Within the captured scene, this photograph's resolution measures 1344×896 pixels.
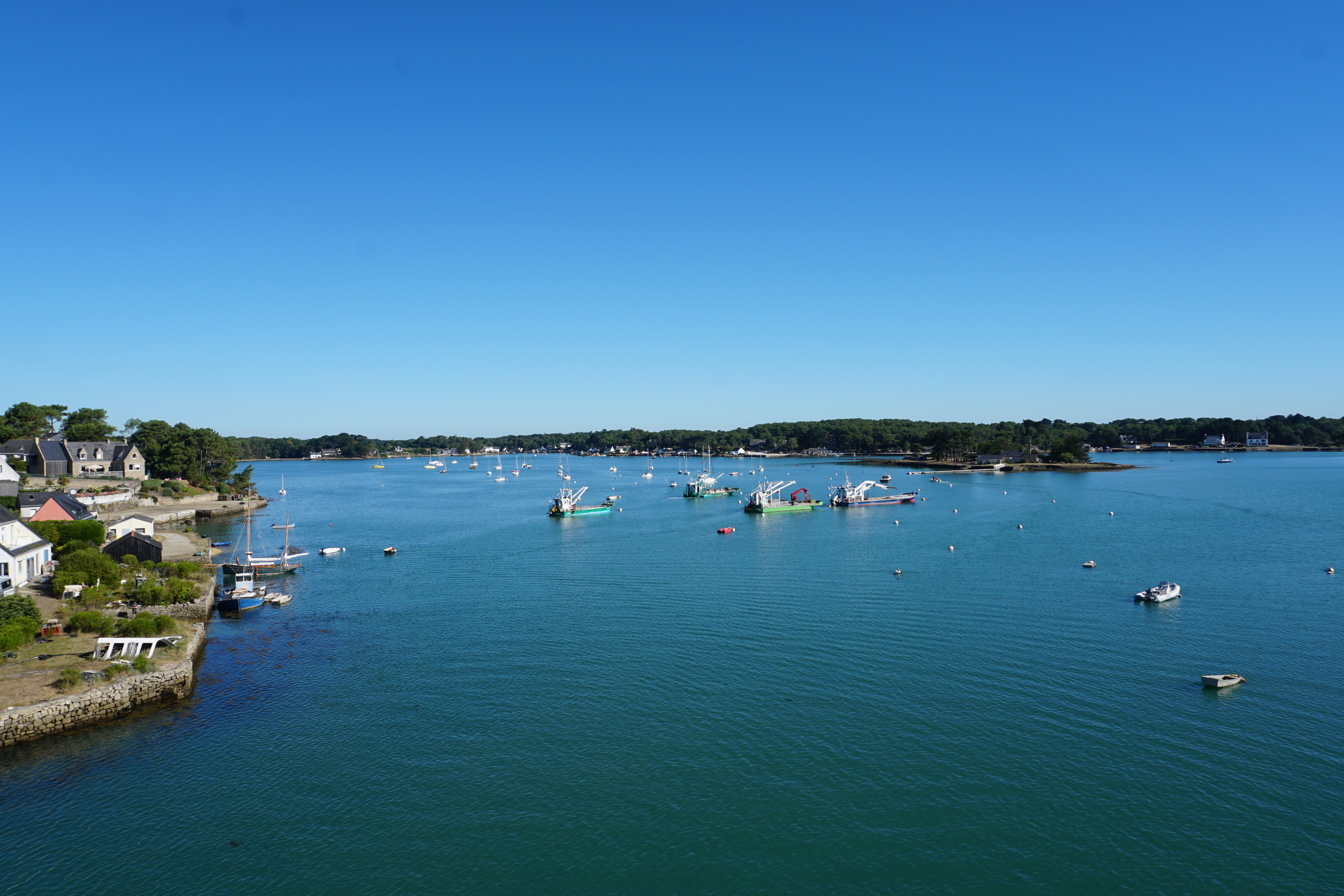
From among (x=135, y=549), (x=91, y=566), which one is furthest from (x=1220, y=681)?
(x=135, y=549)

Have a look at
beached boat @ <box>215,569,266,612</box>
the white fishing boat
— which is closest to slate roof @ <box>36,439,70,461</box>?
beached boat @ <box>215,569,266,612</box>

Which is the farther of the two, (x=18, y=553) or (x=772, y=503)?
(x=772, y=503)

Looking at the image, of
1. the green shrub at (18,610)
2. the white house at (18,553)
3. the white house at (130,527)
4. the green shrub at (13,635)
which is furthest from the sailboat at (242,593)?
the green shrub at (13,635)

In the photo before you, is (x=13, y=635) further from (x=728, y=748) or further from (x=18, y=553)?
(x=728, y=748)

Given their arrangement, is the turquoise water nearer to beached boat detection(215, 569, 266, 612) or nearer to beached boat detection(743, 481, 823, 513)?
beached boat detection(215, 569, 266, 612)

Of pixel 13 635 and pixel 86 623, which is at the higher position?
pixel 13 635
